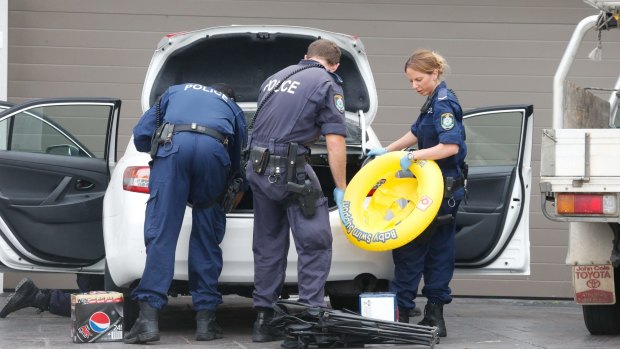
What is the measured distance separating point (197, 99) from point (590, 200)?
2376mm

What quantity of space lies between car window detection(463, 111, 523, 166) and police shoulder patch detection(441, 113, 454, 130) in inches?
47.3

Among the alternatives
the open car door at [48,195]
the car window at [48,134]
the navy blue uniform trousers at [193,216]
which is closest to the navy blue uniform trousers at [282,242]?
the navy blue uniform trousers at [193,216]

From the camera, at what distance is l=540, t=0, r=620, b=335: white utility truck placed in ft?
22.6

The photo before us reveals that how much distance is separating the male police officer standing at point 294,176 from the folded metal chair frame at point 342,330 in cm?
13

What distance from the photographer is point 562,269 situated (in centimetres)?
1098

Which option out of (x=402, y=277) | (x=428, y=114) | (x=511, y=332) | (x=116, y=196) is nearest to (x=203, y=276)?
(x=116, y=196)

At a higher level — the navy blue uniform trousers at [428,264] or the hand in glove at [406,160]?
the hand in glove at [406,160]

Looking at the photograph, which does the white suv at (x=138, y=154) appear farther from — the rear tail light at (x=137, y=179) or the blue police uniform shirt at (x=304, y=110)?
the blue police uniform shirt at (x=304, y=110)

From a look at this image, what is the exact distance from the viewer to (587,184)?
273 inches

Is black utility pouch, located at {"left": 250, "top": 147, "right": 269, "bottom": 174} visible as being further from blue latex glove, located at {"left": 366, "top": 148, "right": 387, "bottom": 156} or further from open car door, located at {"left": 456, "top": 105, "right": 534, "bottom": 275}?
open car door, located at {"left": 456, "top": 105, "right": 534, "bottom": 275}

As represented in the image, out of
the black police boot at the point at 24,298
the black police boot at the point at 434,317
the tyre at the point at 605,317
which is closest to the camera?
the black police boot at the point at 434,317

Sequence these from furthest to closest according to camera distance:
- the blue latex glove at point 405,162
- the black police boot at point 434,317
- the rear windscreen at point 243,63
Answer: the rear windscreen at point 243,63, the black police boot at point 434,317, the blue latex glove at point 405,162

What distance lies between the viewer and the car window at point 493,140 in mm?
8570

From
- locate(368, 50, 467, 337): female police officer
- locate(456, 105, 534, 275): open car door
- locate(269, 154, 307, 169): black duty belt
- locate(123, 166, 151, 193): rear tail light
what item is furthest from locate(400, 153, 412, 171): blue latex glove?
locate(123, 166, 151, 193): rear tail light
